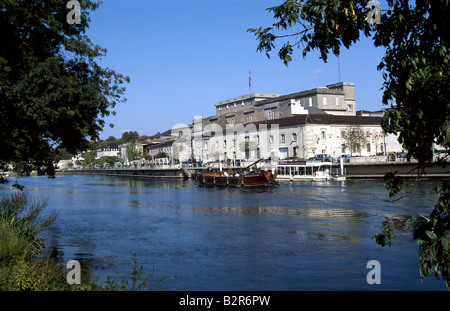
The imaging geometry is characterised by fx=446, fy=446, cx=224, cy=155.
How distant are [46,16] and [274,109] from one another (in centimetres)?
9886

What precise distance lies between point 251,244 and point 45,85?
12103 mm

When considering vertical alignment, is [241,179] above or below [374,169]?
below

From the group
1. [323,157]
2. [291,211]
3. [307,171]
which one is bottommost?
[291,211]

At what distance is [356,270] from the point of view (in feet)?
55.2

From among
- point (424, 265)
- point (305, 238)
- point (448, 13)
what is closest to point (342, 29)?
point (448, 13)

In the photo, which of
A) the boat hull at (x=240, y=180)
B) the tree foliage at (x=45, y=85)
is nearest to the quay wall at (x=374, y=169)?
the boat hull at (x=240, y=180)

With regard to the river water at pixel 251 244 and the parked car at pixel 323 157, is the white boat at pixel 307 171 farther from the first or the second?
the river water at pixel 251 244

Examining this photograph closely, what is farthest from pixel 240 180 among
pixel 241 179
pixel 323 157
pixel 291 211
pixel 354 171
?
pixel 291 211

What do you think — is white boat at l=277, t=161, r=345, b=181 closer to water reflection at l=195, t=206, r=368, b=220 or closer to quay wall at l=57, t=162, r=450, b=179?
quay wall at l=57, t=162, r=450, b=179

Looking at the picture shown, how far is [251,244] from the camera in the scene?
22.3 metres

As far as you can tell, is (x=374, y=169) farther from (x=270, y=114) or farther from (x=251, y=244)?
(x=251, y=244)

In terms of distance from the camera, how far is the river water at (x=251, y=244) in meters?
15.7

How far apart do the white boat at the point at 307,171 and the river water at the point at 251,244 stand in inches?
1164

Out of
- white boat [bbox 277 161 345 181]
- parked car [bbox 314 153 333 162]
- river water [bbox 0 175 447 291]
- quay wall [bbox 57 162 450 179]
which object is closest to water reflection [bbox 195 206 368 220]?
river water [bbox 0 175 447 291]
